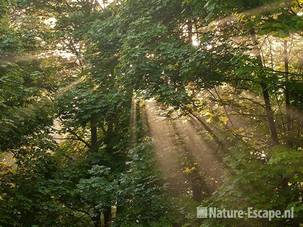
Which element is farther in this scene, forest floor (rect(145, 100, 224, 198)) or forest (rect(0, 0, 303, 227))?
forest floor (rect(145, 100, 224, 198))

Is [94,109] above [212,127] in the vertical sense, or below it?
above

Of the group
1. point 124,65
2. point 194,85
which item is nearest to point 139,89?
point 124,65

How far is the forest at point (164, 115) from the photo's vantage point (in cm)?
809

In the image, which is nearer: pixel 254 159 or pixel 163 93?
pixel 254 159

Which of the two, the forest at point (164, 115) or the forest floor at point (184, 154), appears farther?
the forest floor at point (184, 154)

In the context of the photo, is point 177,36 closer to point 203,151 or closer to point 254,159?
point 203,151

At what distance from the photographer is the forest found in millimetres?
8086

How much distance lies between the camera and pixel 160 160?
36.5ft

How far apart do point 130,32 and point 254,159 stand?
18.3 ft

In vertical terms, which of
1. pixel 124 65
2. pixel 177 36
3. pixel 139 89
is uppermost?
pixel 177 36

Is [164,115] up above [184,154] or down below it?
above

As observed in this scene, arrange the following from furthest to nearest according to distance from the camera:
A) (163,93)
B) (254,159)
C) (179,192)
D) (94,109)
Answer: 1. (94,109)
2. (179,192)
3. (163,93)
4. (254,159)

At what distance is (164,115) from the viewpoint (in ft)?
38.0

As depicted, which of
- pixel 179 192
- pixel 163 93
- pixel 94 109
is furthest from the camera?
pixel 94 109
